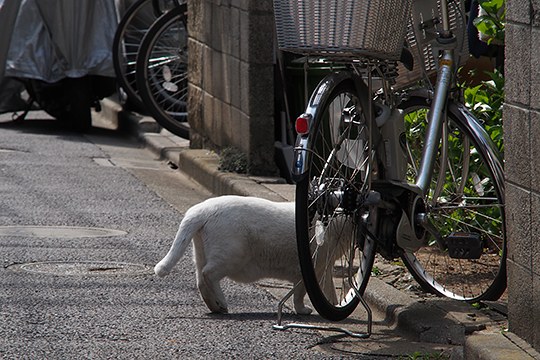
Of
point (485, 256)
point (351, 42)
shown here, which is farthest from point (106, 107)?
point (351, 42)

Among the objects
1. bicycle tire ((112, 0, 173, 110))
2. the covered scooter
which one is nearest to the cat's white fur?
bicycle tire ((112, 0, 173, 110))

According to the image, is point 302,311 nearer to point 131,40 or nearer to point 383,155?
point 383,155

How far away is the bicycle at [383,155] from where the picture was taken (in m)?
4.64

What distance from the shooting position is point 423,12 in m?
5.36

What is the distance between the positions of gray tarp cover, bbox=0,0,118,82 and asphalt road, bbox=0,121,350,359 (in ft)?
8.41

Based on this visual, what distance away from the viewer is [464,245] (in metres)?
5.19

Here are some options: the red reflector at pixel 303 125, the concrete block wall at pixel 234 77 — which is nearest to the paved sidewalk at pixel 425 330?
the red reflector at pixel 303 125

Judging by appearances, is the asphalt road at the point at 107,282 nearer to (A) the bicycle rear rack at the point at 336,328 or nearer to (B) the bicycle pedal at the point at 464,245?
(A) the bicycle rear rack at the point at 336,328

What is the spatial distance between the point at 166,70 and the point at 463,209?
6.69 meters

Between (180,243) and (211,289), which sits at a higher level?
(180,243)

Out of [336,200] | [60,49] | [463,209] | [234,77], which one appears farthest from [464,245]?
[60,49]

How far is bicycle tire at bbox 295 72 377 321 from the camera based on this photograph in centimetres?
477

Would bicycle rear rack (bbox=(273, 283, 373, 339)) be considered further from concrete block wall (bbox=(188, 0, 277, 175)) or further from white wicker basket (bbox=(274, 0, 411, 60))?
concrete block wall (bbox=(188, 0, 277, 175))

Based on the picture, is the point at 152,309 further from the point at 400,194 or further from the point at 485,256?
the point at 485,256
